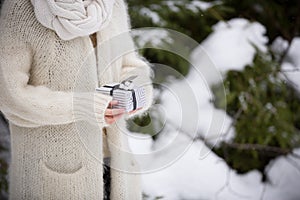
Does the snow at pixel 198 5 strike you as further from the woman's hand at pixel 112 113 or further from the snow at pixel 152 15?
the woman's hand at pixel 112 113

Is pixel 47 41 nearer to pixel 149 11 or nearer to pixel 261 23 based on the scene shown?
pixel 149 11

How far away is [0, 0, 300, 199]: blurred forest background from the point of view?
1818mm

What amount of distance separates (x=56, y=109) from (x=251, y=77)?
1176 mm

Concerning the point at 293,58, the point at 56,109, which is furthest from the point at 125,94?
the point at 293,58

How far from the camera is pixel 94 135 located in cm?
93

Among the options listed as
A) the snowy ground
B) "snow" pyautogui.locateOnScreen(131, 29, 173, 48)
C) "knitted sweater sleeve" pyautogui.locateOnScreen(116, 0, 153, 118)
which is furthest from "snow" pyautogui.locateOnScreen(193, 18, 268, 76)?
"knitted sweater sleeve" pyautogui.locateOnScreen(116, 0, 153, 118)

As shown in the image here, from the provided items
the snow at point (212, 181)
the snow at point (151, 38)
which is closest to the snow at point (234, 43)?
the snow at point (151, 38)

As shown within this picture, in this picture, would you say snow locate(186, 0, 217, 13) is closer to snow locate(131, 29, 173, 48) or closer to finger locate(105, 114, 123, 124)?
snow locate(131, 29, 173, 48)

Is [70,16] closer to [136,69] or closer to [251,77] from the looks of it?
[136,69]

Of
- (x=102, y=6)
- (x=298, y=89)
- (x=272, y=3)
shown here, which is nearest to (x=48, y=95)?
(x=102, y=6)

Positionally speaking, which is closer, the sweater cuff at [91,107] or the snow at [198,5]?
the sweater cuff at [91,107]

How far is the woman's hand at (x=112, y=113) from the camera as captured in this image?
0.88 metres

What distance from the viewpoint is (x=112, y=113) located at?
0.88 metres

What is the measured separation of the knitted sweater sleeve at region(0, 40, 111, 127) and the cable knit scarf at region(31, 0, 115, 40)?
7 cm
